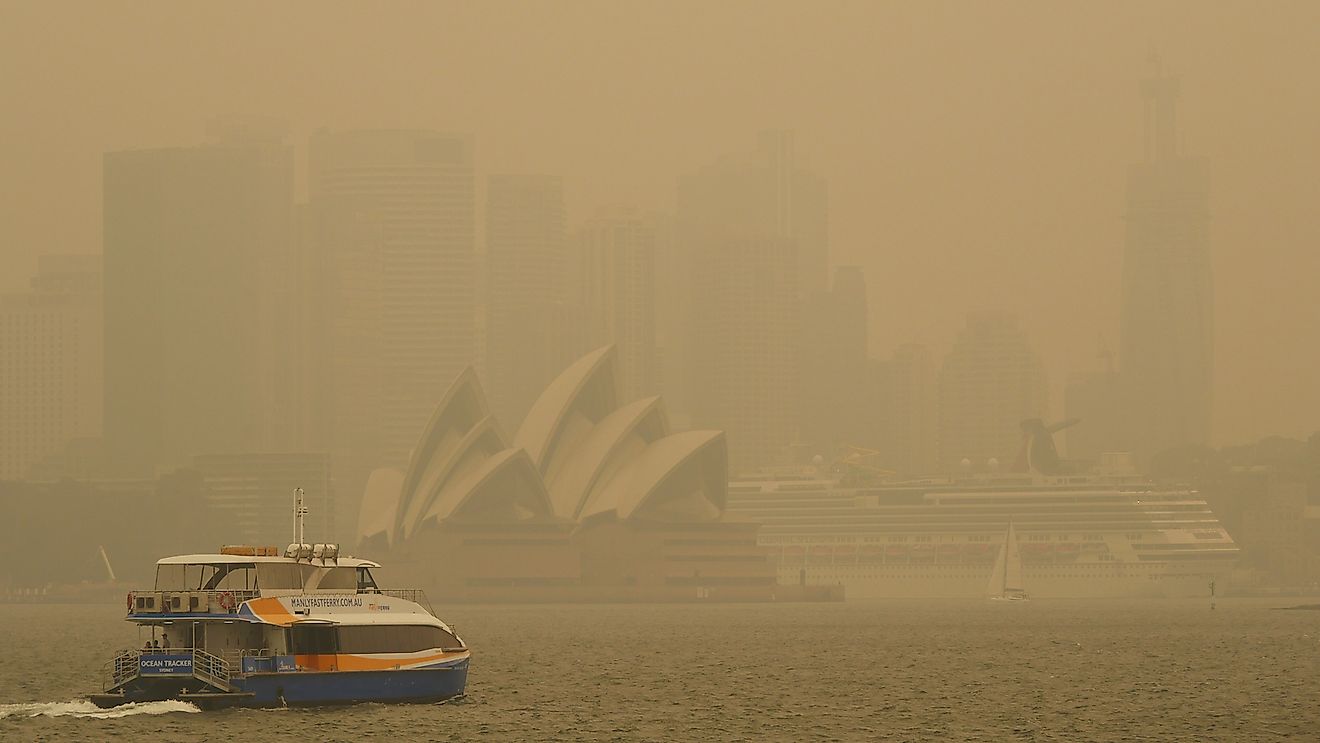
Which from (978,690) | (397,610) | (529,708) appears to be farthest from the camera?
(978,690)

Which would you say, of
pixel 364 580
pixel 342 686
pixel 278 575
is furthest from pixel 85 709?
pixel 364 580

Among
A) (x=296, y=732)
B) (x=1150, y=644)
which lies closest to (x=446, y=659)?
(x=296, y=732)

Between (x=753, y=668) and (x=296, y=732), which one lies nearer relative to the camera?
(x=296, y=732)

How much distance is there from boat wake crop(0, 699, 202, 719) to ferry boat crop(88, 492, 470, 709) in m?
0.26

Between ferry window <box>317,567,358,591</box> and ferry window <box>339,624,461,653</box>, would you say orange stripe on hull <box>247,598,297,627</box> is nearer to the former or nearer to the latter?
ferry window <box>339,624,461,653</box>

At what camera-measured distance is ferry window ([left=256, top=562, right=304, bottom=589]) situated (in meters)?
62.3

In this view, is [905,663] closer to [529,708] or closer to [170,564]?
[529,708]

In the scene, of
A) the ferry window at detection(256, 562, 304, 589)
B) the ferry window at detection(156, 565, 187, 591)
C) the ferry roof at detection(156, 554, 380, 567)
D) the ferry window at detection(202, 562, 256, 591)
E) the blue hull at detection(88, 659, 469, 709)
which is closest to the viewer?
the ferry roof at detection(156, 554, 380, 567)

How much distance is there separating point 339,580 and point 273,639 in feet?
9.35

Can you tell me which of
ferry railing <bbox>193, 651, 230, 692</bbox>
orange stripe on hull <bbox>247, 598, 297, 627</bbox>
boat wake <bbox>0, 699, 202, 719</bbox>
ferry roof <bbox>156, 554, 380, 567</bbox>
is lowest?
boat wake <bbox>0, 699, 202, 719</bbox>

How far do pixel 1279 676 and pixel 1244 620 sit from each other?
257 ft

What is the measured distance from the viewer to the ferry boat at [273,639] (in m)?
61.1

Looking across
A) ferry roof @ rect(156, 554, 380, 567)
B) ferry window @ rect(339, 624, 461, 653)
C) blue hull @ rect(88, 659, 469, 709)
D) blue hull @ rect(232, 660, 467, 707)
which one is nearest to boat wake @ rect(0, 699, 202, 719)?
blue hull @ rect(88, 659, 469, 709)

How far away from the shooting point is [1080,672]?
91062 mm
